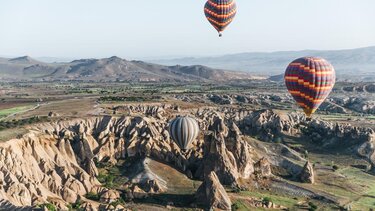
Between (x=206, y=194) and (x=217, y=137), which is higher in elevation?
(x=217, y=137)

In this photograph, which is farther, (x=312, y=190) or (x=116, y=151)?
(x=116, y=151)

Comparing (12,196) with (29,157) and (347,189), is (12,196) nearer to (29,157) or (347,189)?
(29,157)

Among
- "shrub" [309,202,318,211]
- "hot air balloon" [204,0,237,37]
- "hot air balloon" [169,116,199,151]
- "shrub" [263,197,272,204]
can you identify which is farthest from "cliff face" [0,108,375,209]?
"hot air balloon" [204,0,237,37]

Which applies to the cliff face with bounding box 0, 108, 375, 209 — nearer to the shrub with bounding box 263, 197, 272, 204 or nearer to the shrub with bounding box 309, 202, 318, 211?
the shrub with bounding box 263, 197, 272, 204

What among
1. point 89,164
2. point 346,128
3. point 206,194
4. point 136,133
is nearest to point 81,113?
point 136,133

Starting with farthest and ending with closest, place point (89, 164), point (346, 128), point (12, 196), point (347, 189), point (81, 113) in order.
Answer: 1. point (346, 128)
2. point (81, 113)
3. point (347, 189)
4. point (89, 164)
5. point (12, 196)

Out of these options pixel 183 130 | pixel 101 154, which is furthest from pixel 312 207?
pixel 101 154
